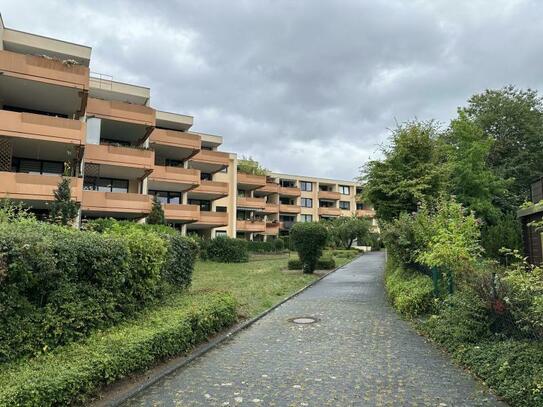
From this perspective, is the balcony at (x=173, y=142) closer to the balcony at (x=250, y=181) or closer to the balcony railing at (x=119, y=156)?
the balcony railing at (x=119, y=156)

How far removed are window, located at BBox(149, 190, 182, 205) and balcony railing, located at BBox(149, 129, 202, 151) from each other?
4.20m

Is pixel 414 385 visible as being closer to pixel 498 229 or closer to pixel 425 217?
pixel 425 217

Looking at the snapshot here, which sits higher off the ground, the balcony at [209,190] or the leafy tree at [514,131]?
the leafy tree at [514,131]

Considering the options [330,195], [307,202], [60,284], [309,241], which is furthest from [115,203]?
[330,195]

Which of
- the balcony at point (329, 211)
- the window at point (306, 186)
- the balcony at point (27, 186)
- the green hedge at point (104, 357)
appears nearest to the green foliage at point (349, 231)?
the balcony at point (329, 211)

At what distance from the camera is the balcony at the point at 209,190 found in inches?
1513

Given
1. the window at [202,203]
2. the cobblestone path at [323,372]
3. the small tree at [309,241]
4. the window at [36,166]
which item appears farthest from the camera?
the window at [202,203]

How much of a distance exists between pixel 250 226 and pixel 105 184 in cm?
2078

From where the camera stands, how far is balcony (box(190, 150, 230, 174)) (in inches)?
1558

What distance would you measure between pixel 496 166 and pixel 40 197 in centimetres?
3051

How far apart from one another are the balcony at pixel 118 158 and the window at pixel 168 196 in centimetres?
695

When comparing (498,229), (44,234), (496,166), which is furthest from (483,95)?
(44,234)

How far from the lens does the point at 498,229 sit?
68.0 ft

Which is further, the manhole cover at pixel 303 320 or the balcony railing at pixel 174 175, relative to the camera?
the balcony railing at pixel 174 175
